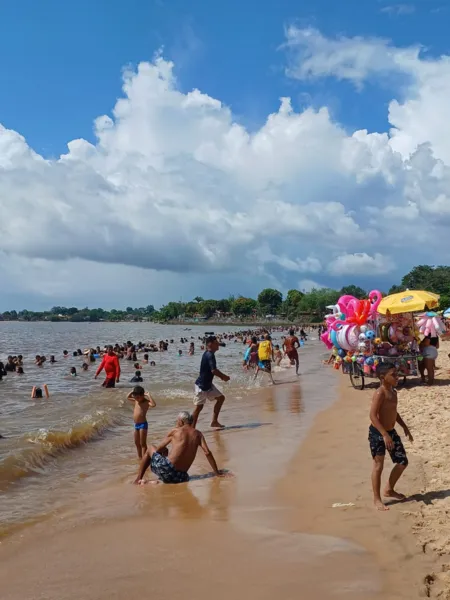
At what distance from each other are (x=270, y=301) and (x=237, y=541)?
12008 centimetres

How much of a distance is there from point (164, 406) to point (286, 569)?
10.1 meters

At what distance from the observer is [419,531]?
173 inches

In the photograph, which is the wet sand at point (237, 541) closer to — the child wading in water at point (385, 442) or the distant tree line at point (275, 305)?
the child wading in water at point (385, 442)

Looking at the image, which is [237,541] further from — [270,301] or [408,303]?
[270,301]

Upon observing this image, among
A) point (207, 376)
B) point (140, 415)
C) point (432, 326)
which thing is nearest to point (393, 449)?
point (140, 415)

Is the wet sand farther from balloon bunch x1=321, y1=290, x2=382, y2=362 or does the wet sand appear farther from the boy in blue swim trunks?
balloon bunch x1=321, y1=290, x2=382, y2=362

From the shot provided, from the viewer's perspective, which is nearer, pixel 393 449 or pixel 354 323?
pixel 393 449

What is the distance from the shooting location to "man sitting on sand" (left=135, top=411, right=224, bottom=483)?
248 inches

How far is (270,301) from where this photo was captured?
12400cm

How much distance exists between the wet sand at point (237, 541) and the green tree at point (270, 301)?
116515 millimetres

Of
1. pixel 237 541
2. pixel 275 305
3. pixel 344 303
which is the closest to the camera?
pixel 237 541

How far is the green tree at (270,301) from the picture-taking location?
123562mm

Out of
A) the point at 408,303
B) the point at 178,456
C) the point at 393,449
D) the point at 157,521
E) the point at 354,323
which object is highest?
the point at 408,303

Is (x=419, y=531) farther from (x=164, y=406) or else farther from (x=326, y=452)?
(x=164, y=406)
